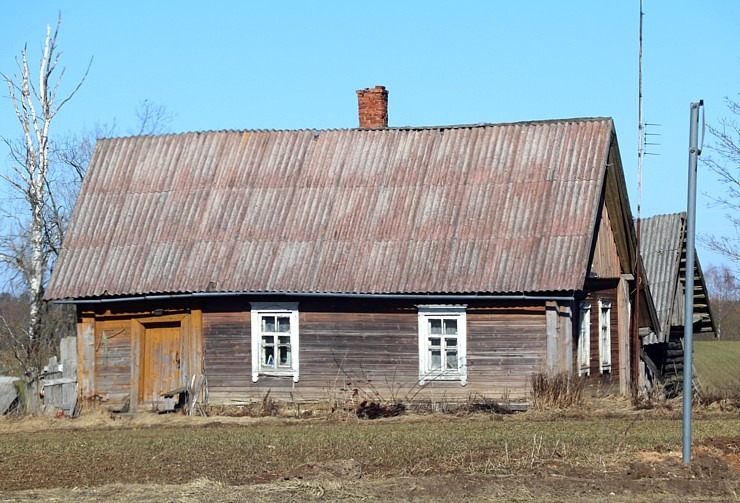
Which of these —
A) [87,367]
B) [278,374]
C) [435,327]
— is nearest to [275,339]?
[278,374]

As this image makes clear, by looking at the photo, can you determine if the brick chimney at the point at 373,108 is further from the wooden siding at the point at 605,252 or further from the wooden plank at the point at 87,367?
the wooden plank at the point at 87,367

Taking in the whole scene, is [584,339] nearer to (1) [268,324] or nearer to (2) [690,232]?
(1) [268,324]

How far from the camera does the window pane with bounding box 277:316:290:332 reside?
23.6 metres

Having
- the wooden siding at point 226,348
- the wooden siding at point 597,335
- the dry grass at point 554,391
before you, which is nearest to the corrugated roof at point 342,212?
the wooden siding at point 226,348

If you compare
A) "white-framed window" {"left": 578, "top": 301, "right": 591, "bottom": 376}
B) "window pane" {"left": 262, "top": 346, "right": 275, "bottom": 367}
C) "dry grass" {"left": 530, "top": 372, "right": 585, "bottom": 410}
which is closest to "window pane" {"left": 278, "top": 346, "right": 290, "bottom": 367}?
"window pane" {"left": 262, "top": 346, "right": 275, "bottom": 367}

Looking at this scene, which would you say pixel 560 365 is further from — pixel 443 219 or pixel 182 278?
pixel 182 278

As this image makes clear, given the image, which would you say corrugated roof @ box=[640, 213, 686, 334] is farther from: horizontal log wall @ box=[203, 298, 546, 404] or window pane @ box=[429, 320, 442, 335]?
window pane @ box=[429, 320, 442, 335]

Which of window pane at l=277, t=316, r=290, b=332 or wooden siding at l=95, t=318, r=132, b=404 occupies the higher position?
window pane at l=277, t=316, r=290, b=332

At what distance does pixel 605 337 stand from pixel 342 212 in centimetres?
666

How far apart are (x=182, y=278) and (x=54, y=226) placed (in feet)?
31.9

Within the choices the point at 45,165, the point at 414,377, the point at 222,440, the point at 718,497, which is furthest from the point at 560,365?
the point at 45,165

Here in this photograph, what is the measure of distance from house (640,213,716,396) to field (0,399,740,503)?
980cm

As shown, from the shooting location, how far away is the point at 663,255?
32.5 metres

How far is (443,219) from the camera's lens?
923 inches
